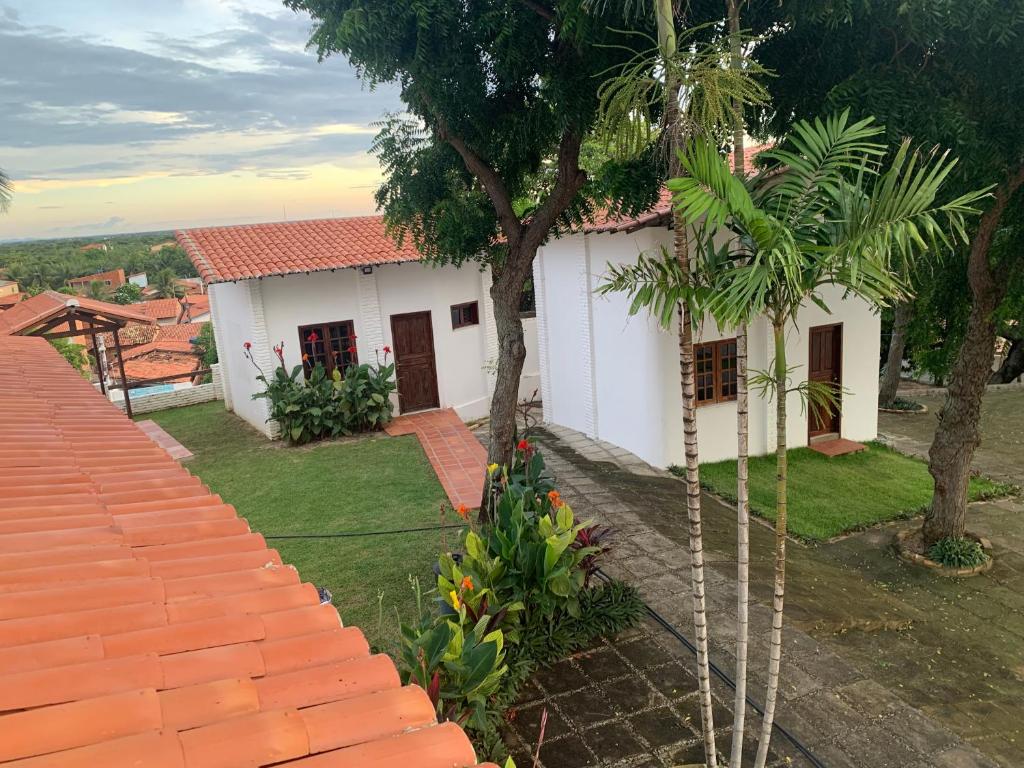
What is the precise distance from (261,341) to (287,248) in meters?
2.07

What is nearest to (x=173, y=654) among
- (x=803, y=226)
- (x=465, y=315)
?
(x=803, y=226)

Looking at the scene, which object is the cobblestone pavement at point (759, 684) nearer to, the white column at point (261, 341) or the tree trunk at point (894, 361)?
the white column at point (261, 341)

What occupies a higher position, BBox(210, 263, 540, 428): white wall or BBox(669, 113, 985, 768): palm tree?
BBox(669, 113, 985, 768): palm tree

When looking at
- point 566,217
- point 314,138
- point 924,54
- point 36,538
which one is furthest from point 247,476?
point 314,138

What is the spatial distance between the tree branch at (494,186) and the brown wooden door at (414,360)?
7476 millimetres

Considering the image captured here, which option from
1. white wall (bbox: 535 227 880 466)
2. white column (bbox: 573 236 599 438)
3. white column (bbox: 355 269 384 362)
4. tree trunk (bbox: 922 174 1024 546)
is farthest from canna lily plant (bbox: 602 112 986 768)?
white column (bbox: 355 269 384 362)

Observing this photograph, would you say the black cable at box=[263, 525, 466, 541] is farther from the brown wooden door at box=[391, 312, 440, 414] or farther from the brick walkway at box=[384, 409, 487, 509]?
the brown wooden door at box=[391, 312, 440, 414]

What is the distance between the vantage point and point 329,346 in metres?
14.9

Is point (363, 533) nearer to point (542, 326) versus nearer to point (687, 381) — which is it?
point (687, 381)

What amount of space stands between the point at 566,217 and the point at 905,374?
1841 centimetres

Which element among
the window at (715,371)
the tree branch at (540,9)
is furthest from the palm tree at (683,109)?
the window at (715,371)

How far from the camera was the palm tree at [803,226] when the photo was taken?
10.4ft

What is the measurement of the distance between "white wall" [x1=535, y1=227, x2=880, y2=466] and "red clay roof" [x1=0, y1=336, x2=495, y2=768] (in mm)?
8421

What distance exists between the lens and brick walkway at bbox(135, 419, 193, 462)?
13.9 m
